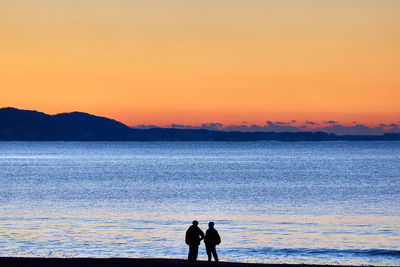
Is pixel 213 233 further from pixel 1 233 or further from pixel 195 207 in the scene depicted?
pixel 195 207

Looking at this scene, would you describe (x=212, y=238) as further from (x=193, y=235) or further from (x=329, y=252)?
(x=329, y=252)

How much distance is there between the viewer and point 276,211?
49250 millimetres

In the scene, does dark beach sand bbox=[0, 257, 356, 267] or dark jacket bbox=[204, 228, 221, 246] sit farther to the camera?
dark beach sand bbox=[0, 257, 356, 267]

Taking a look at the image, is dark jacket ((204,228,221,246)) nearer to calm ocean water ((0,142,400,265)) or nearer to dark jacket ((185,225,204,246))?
dark jacket ((185,225,204,246))

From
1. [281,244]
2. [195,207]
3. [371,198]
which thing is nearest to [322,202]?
[371,198]

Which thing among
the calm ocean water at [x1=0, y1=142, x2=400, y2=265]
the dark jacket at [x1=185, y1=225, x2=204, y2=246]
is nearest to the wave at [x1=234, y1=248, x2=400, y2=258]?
the calm ocean water at [x1=0, y1=142, x2=400, y2=265]

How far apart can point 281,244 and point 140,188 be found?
143 ft

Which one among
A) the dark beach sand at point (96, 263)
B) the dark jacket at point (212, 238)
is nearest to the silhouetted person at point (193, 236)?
the dark jacket at point (212, 238)

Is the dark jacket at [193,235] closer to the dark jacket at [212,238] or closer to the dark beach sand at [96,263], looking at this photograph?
the dark jacket at [212,238]

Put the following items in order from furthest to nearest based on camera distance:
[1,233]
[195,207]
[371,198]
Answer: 1. [371,198]
2. [195,207]
3. [1,233]

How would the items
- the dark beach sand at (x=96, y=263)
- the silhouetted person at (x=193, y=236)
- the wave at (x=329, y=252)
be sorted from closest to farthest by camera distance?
the silhouetted person at (x=193, y=236) < the dark beach sand at (x=96, y=263) < the wave at (x=329, y=252)

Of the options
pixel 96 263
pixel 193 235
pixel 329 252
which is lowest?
pixel 329 252

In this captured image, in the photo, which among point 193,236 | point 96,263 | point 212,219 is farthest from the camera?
point 212,219

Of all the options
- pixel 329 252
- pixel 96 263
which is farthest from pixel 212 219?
pixel 96 263
